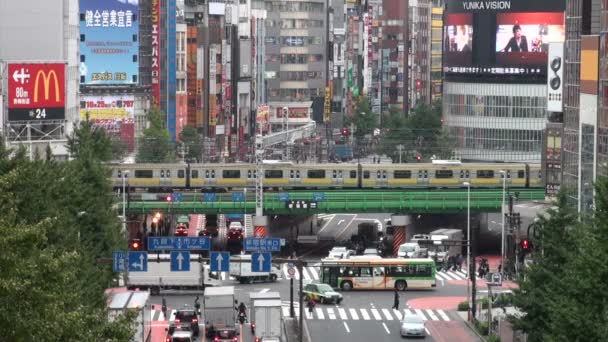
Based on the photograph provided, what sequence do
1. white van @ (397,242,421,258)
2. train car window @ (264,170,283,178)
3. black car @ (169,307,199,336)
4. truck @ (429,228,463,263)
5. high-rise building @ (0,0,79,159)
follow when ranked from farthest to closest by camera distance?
train car window @ (264,170,283,178) < truck @ (429,228,463,263) < white van @ (397,242,421,258) < high-rise building @ (0,0,79,159) < black car @ (169,307,199,336)

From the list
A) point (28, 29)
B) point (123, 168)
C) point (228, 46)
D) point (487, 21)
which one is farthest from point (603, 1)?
point (228, 46)

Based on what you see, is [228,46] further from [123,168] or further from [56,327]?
[56,327]

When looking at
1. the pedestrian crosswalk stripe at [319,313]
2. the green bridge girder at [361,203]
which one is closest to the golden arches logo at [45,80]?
the green bridge girder at [361,203]

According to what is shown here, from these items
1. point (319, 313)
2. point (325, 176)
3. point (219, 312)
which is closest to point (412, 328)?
point (219, 312)

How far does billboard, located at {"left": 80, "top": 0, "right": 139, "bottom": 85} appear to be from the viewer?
138 metres

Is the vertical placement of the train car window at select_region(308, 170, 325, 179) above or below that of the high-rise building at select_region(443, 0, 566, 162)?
below

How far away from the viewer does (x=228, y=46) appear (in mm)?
168750

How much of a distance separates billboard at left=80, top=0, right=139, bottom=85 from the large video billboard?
2498 centimetres

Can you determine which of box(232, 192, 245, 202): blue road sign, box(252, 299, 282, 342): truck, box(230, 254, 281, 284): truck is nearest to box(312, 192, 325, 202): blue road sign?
box(232, 192, 245, 202): blue road sign

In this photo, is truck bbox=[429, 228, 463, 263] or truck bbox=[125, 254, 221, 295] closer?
truck bbox=[125, 254, 221, 295]

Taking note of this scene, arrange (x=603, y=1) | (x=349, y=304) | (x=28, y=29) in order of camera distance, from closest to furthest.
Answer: (x=603, y=1), (x=349, y=304), (x=28, y=29)

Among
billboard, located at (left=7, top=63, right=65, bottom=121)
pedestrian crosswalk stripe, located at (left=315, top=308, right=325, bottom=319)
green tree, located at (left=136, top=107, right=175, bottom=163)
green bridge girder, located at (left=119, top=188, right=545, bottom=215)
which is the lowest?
pedestrian crosswalk stripe, located at (left=315, top=308, right=325, bottom=319)

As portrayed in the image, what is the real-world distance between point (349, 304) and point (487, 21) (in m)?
65.7

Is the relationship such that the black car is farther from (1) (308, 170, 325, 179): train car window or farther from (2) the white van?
(1) (308, 170, 325, 179): train car window
